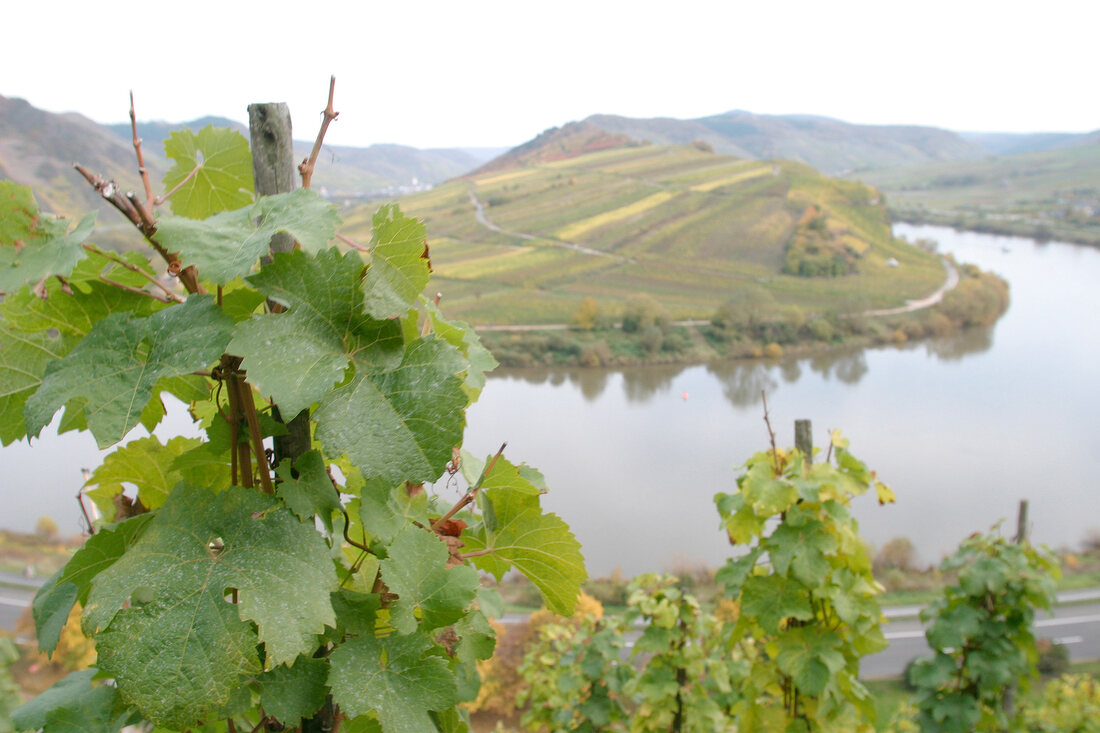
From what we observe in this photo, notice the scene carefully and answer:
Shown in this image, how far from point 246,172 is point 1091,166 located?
81.8 metres

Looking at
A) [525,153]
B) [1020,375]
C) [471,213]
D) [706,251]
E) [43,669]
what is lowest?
[1020,375]

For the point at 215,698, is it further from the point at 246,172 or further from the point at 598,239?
the point at 598,239

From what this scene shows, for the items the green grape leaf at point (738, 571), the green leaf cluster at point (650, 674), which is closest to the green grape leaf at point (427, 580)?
the green grape leaf at point (738, 571)

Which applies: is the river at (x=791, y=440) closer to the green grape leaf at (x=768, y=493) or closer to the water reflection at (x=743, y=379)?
the water reflection at (x=743, y=379)

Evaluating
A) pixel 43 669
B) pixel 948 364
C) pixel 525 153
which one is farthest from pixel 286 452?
pixel 525 153

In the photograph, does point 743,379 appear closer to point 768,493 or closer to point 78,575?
point 768,493

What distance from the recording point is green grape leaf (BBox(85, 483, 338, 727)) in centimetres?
61

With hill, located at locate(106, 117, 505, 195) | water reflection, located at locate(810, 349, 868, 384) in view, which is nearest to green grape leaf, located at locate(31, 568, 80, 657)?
hill, located at locate(106, 117, 505, 195)

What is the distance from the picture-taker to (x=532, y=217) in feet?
126

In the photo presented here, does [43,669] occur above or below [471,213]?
below

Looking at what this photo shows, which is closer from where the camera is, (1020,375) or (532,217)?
(1020,375)

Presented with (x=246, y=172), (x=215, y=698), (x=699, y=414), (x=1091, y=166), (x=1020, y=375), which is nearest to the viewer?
(x=215, y=698)

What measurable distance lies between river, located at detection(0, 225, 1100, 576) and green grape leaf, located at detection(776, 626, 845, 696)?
8390mm

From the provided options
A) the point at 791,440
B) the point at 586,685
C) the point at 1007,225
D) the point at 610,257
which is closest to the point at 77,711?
the point at 586,685
